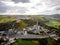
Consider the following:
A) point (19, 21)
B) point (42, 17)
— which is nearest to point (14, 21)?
point (19, 21)

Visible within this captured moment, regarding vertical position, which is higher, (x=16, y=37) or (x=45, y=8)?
(x=45, y=8)

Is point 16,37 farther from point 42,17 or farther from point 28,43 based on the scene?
point 42,17

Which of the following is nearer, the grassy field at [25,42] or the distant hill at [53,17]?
the grassy field at [25,42]

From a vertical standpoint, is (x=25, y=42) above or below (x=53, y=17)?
below

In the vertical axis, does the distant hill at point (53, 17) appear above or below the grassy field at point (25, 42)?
above

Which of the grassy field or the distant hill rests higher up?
the distant hill

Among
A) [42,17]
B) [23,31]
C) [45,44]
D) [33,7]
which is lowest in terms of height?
[45,44]

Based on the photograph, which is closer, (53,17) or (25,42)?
(25,42)

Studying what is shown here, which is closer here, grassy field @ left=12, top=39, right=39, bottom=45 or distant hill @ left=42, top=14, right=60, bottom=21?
grassy field @ left=12, top=39, right=39, bottom=45

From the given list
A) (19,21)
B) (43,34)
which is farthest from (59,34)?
(19,21)
